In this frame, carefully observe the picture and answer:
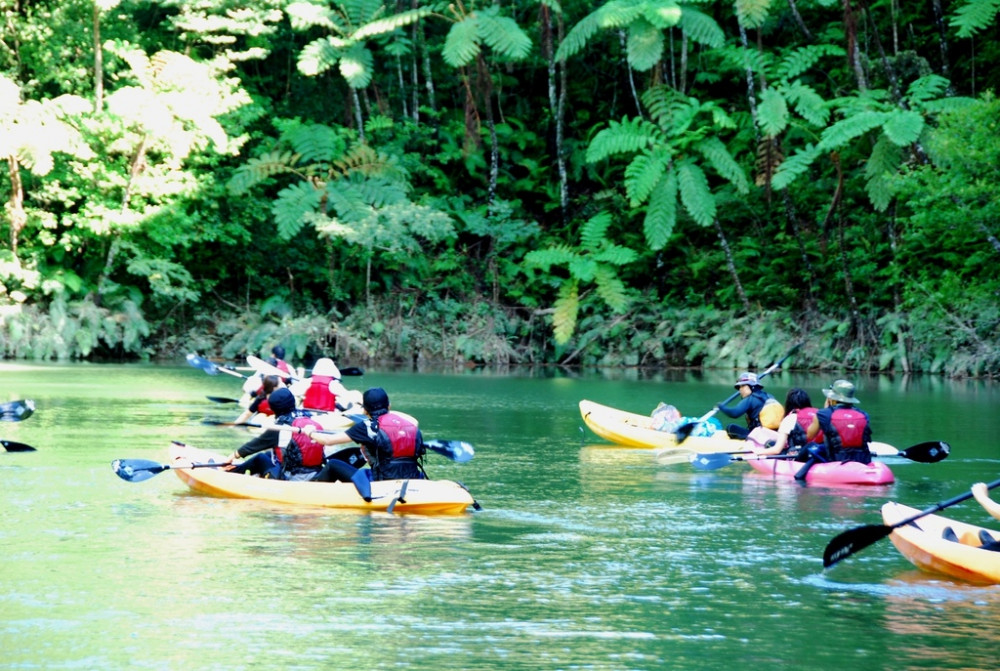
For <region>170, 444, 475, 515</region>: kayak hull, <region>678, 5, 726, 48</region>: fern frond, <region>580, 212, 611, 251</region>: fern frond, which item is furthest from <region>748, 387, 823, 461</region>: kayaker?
<region>580, 212, 611, 251</region>: fern frond

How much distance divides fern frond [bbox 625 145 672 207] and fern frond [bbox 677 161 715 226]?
0.44m

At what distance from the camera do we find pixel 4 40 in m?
30.1

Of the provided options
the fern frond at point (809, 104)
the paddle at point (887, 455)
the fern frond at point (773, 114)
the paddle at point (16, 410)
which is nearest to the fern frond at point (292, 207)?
the fern frond at point (773, 114)

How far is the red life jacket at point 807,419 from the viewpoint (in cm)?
1364

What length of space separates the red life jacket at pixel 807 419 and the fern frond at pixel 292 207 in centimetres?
1716

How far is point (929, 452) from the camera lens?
1391 centimetres

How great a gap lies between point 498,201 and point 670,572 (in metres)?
24.6

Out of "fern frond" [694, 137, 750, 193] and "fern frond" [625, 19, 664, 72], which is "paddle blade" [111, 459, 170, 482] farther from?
"fern frond" [694, 137, 750, 193]

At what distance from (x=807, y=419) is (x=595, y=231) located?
16.4m

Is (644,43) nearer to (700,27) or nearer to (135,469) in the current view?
(700,27)

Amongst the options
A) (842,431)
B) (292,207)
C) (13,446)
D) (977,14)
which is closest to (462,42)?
(292,207)

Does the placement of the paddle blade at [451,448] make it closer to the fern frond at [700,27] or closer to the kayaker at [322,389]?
the kayaker at [322,389]

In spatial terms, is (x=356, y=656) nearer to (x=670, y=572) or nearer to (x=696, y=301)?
(x=670, y=572)

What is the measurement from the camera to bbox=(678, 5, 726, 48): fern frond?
2753 centimetres
